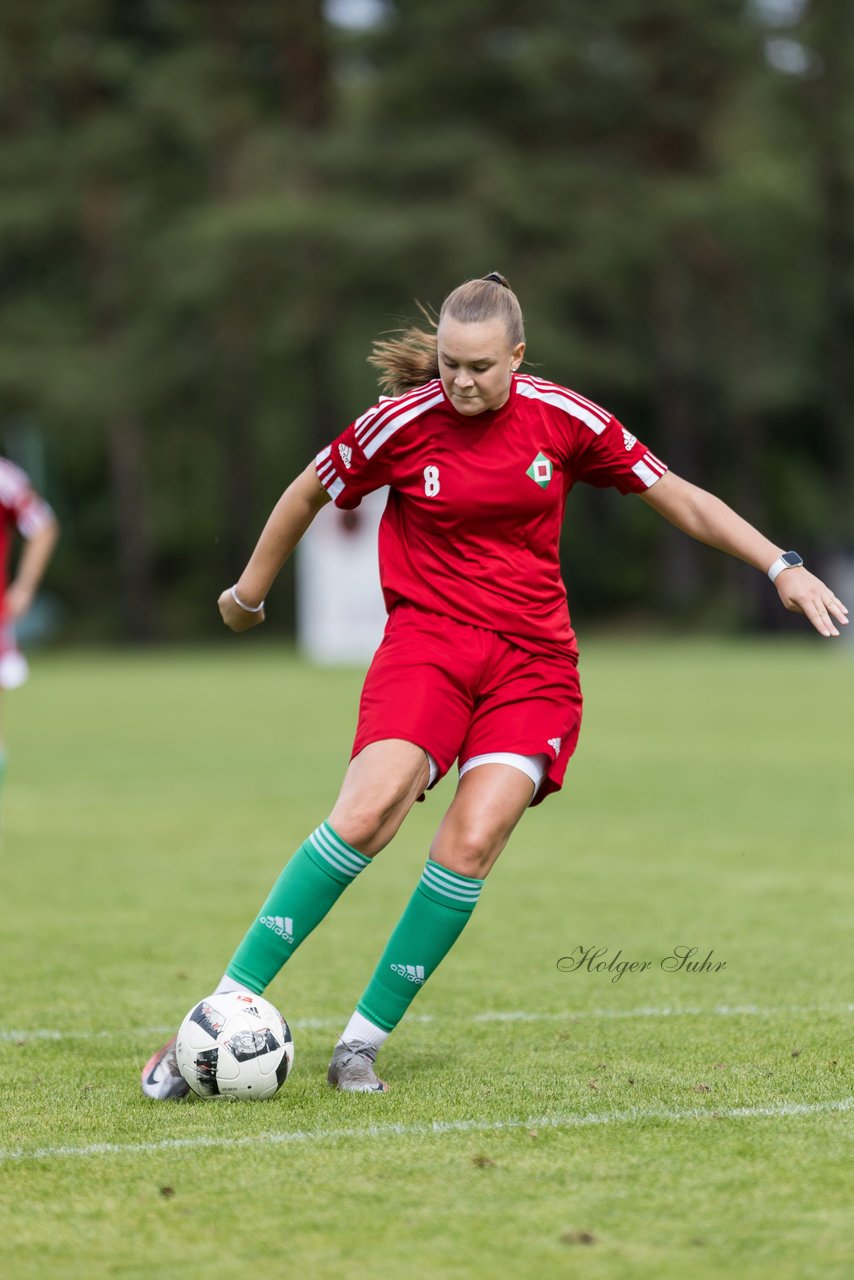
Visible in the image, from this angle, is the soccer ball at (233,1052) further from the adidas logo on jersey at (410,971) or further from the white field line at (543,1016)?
the white field line at (543,1016)

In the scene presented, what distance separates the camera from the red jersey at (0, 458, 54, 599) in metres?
9.57

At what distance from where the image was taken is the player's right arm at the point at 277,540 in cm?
486

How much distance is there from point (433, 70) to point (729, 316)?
8.85 metres

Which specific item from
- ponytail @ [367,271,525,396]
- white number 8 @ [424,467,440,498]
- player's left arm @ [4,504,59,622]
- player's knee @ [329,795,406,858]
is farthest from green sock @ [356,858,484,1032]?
player's left arm @ [4,504,59,622]

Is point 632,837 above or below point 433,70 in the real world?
below

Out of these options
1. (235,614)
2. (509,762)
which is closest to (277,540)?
A: (235,614)

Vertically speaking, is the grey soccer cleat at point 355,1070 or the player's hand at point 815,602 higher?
the player's hand at point 815,602

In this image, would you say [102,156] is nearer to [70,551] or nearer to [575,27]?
[575,27]

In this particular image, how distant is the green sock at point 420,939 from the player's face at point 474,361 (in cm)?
118

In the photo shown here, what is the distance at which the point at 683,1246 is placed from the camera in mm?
3348

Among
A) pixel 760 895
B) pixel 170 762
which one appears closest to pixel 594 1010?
pixel 760 895

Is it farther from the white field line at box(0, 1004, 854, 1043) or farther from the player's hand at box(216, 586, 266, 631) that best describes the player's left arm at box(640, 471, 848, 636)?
the white field line at box(0, 1004, 854, 1043)

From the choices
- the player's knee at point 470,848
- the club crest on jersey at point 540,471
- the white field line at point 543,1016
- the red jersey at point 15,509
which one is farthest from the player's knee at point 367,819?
the red jersey at point 15,509

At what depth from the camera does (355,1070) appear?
4.62 meters
